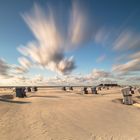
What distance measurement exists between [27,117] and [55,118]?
2106 millimetres

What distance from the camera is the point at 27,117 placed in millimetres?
12938

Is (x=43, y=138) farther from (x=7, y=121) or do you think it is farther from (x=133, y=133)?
(x=133, y=133)

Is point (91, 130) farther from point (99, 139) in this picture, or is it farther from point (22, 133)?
point (22, 133)

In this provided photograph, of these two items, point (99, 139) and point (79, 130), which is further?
point (79, 130)

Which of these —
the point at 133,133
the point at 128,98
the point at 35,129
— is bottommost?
the point at 133,133

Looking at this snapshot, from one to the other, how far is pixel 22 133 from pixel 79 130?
337 centimetres

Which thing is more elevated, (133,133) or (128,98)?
(128,98)

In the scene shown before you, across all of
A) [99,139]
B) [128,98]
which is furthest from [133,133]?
[128,98]

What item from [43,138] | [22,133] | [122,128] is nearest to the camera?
[43,138]

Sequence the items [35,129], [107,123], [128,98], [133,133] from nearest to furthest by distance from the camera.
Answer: [35,129]
[133,133]
[107,123]
[128,98]

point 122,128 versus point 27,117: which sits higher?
point 27,117

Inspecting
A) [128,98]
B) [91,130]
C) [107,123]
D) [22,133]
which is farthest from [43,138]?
[128,98]

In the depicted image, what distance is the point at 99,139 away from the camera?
942 cm

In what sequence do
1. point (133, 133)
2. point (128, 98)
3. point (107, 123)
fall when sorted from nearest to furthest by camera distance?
point (133, 133) → point (107, 123) → point (128, 98)
